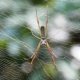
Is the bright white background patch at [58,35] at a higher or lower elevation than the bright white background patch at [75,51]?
higher

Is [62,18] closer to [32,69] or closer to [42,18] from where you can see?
[42,18]

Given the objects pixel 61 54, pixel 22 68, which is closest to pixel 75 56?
pixel 61 54

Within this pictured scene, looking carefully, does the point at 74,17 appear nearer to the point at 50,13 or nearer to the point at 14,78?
the point at 50,13

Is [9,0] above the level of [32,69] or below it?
above

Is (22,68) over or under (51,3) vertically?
under

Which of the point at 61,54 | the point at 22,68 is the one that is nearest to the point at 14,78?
the point at 22,68

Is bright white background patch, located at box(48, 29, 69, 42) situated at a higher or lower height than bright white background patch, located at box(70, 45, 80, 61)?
higher
